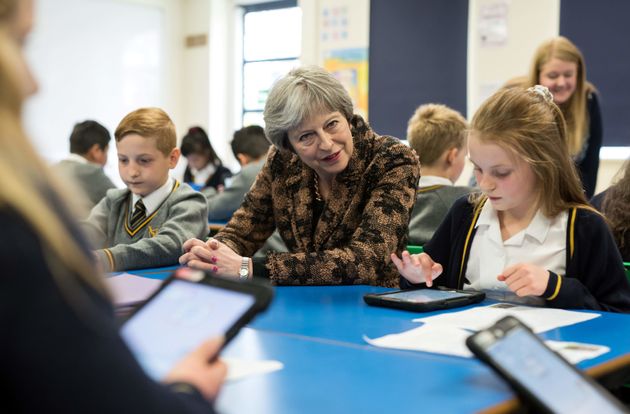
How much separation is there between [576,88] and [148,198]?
2140 millimetres

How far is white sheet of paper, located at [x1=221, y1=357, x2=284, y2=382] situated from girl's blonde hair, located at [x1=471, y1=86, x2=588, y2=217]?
939mm

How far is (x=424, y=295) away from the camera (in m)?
1.72

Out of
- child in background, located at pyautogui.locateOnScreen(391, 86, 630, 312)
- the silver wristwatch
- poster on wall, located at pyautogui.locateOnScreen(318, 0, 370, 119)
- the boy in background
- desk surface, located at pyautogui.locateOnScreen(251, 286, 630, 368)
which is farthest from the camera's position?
poster on wall, located at pyautogui.locateOnScreen(318, 0, 370, 119)

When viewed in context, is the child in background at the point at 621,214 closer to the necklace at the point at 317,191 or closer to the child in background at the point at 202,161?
the necklace at the point at 317,191

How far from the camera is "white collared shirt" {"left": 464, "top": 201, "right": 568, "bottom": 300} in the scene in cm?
187

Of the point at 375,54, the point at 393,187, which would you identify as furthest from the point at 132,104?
the point at 393,187

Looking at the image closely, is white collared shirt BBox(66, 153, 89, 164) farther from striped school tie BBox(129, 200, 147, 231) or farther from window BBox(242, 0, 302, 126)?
window BBox(242, 0, 302, 126)

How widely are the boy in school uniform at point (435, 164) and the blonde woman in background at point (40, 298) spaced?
2511 millimetres

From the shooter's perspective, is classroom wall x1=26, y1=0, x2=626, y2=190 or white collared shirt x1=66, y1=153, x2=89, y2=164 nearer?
white collared shirt x1=66, y1=153, x2=89, y2=164

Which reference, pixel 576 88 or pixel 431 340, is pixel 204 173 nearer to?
pixel 576 88

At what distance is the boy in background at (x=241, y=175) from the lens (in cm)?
466

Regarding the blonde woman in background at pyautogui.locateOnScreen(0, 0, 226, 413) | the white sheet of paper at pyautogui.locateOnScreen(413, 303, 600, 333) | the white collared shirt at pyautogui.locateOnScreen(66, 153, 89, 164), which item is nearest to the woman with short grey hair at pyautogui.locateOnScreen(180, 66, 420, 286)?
the white sheet of paper at pyautogui.locateOnScreen(413, 303, 600, 333)

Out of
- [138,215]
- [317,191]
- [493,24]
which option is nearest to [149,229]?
[138,215]

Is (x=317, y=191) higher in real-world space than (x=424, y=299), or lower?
higher
